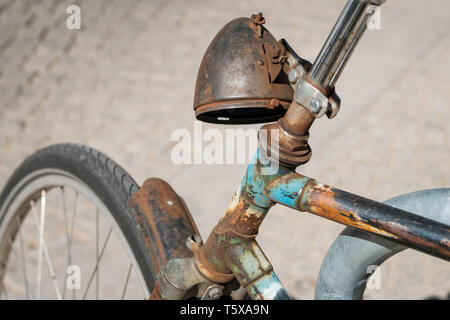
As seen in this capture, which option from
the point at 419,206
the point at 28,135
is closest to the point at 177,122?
the point at 28,135

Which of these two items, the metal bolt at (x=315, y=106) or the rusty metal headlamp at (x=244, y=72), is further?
the rusty metal headlamp at (x=244, y=72)

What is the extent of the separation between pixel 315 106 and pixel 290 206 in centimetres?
21

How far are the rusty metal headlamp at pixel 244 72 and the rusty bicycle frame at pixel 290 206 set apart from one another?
48 millimetres

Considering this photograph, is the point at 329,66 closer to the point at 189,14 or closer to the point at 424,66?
the point at 424,66

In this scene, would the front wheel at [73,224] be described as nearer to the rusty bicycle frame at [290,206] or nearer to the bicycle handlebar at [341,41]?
the rusty bicycle frame at [290,206]

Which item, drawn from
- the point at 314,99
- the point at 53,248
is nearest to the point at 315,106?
the point at 314,99

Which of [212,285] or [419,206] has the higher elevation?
[419,206]

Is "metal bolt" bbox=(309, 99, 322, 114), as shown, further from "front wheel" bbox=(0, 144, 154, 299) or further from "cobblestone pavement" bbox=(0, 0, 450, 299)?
"cobblestone pavement" bbox=(0, 0, 450, 299)

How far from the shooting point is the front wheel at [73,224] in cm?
174

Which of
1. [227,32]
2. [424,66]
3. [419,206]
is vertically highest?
[424,66]

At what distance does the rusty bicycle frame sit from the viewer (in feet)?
3.46

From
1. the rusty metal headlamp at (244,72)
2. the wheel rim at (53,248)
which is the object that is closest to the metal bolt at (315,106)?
the rusty metal headlamp at (244,72)

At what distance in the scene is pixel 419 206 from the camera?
117 centimetres

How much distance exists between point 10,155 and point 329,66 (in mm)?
3303
